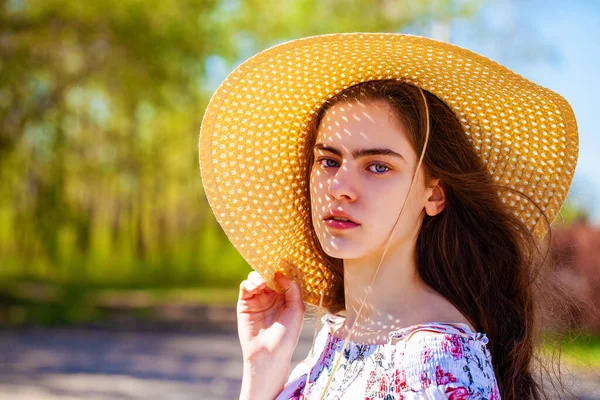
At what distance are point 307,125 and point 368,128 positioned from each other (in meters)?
0.38

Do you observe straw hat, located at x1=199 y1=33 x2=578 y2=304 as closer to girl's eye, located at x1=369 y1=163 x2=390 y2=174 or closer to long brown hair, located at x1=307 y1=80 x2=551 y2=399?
long brown hair, located at x1=307 y1=80 x2=551 y2=399

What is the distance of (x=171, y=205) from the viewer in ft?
48.8

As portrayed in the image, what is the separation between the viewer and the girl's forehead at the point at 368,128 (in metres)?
1.80

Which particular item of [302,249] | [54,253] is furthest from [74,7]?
[302,249]

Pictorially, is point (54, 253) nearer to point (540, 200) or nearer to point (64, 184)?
point (64, 184)

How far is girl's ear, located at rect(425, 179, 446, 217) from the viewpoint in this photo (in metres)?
1.92

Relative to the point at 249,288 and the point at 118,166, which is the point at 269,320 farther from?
the point at 118,166

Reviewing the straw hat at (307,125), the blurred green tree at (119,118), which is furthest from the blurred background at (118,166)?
the straw hat at (307,125)

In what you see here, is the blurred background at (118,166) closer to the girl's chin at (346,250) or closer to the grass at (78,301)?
the grass at (78,301)

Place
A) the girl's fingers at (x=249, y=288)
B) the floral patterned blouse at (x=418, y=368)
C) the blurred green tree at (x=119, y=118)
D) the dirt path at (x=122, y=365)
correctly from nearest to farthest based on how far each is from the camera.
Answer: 1. the floral patterned blouse at (x=418, y=368)
2. the girl's fingers at (x=249, y=288)
3. the dirt path at (x=122, y=365)
4. the blurred green tree at (x=119, y=118)

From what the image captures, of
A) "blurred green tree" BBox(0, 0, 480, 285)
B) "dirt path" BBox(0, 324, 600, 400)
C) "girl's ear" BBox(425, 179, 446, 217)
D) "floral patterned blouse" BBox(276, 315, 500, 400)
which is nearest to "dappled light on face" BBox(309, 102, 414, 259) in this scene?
"girl's ear" BBox(425, 179, 446, 217)

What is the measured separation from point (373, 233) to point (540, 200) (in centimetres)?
55

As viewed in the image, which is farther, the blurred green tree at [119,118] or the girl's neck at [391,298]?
the blurred green tree at [119,118]

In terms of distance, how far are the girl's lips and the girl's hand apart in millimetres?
340
